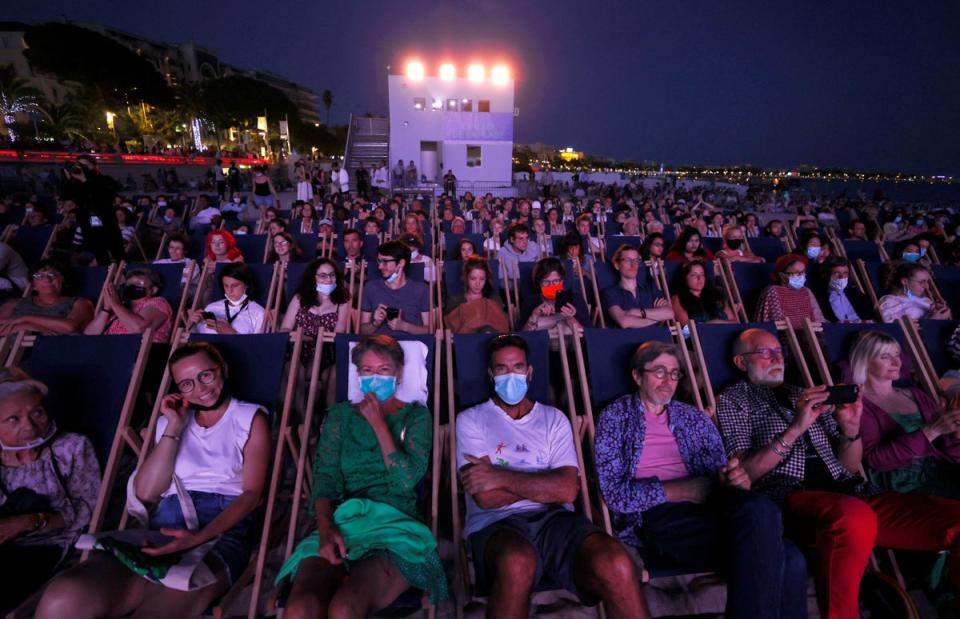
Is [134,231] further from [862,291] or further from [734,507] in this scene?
[862,291]

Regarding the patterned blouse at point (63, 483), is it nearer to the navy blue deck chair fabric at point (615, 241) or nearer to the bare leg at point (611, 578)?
the bare leg at point (611, 578)

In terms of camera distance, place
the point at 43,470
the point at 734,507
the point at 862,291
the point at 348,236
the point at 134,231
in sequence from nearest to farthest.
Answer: the point at 734,507 → the point at 43,470 → the point at 862,291 → the point at 348,236 → the point at 134,231

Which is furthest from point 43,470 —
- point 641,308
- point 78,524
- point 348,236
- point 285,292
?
point 641,308

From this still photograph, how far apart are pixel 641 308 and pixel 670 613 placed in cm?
222

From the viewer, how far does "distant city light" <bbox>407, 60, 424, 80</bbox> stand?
20.8 metres

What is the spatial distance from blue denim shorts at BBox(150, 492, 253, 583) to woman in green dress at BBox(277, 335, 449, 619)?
0.28 m

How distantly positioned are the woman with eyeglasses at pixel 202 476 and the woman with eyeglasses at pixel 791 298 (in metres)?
3.57

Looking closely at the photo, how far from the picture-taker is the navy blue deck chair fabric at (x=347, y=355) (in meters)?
2.48

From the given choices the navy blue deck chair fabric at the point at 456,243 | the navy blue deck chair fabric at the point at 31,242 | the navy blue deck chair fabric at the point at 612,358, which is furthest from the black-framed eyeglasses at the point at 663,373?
the navy blue deck chair fabric at the point at 31,242

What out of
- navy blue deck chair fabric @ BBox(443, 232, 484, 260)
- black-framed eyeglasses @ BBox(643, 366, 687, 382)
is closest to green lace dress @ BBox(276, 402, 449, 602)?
black-framed eyeglasses @ BBox(643, 366, 687, 382)

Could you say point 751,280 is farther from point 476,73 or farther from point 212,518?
point 476,73

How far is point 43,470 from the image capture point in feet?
6.16

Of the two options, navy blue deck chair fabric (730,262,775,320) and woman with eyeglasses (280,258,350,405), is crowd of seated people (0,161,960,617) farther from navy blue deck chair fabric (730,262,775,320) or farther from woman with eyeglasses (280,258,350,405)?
navy blue deck chair fabric (730,262,775,320)

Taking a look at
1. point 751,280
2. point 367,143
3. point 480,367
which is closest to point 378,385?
point 480,367
